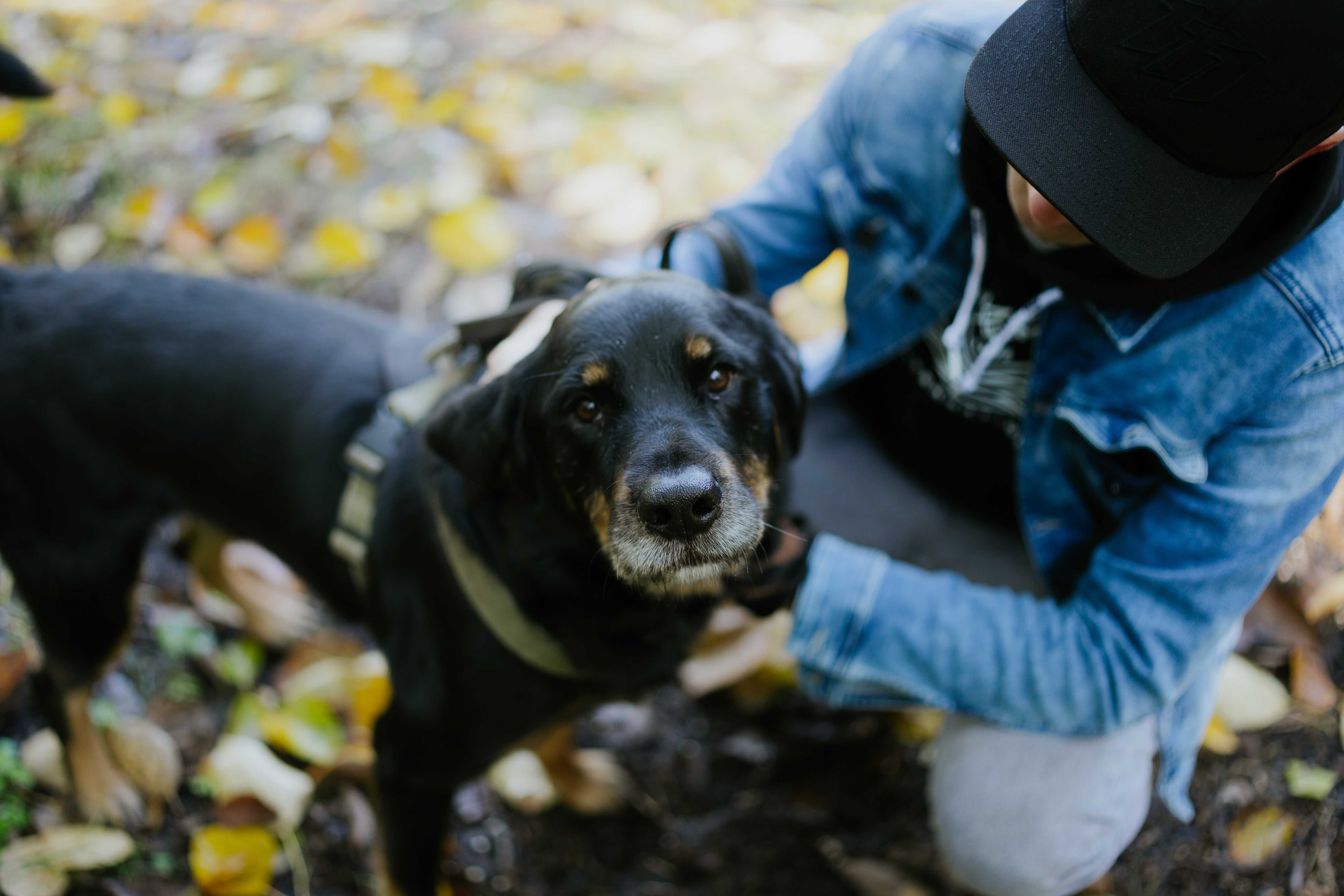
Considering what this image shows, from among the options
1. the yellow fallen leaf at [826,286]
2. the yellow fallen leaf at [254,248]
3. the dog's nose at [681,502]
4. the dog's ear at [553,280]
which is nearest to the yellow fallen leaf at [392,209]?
the yellow fallen leaf at [254,248]

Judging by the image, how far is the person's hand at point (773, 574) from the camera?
174 centimetres

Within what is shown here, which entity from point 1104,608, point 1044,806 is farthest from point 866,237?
point 1044,806

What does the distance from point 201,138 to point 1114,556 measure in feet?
12.8

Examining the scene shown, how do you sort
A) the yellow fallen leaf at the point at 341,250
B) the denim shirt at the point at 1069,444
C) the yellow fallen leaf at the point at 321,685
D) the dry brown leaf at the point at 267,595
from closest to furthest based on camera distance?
the denim shirt at the point at 1069,444
the yellow fallen leaf at the point at 321,685
the dry brown leaf at the point at 267,595
the yellow fallen leaf at the point at 341,250

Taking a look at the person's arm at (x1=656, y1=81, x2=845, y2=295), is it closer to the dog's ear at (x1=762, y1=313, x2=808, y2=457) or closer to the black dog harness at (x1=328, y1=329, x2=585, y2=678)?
the dog's ear at (x1=762, y1=313, x2=808, y2=457)

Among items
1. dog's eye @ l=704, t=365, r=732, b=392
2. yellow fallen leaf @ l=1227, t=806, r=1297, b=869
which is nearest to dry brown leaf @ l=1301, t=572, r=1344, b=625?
yellow fallen leaf @ l=1227, t=806, r=1297, b=869

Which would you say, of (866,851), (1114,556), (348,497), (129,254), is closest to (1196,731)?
(1114,556)

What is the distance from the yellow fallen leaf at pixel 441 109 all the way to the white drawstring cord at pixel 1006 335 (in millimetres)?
2800

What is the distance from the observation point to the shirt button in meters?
2.17

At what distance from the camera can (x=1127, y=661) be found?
1.77 metres

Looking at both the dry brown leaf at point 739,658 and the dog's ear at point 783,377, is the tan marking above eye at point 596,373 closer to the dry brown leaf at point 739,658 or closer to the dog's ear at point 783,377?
the dog's ear at point 783,377

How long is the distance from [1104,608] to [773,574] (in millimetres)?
712

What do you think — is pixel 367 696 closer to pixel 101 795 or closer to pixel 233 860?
pixel 233 860

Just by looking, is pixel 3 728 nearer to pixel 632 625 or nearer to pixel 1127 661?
pixel 632 625
